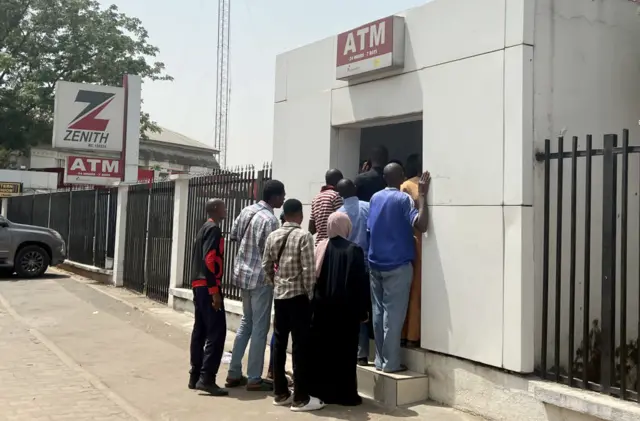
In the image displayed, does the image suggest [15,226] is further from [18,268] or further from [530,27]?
[530,27]

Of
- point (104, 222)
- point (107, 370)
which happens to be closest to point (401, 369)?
point (107, 370)

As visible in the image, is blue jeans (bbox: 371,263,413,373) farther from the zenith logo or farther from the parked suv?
the zenith logo

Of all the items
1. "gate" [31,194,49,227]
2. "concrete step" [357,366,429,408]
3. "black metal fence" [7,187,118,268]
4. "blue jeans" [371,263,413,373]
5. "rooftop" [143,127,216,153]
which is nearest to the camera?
"concrete step" [357,366,429,408]

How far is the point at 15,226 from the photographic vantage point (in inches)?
580

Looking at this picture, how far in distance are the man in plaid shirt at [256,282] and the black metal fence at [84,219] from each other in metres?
9.16

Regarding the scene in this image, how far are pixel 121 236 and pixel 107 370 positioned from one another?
6.99 meters

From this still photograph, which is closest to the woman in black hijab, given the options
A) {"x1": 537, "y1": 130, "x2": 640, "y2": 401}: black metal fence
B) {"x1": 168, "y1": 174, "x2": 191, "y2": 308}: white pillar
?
{"x1": 537, "y1": 130, "x2": 640, "y2": 401}: black metal fence

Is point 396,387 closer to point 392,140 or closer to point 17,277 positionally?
point 392,140

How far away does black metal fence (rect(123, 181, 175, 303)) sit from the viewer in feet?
37.3

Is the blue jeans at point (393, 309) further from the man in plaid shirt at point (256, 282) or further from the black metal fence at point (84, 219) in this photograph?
the black metal fence at point (84, 219)

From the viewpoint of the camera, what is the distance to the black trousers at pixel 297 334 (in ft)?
17.4

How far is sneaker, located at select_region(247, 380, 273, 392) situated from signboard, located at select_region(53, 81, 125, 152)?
15.7 metres

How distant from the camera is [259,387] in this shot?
6020mm

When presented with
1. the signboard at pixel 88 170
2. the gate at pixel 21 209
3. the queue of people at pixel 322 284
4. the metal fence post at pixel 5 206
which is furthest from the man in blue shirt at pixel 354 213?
the metal fence post at pixel 5 206
